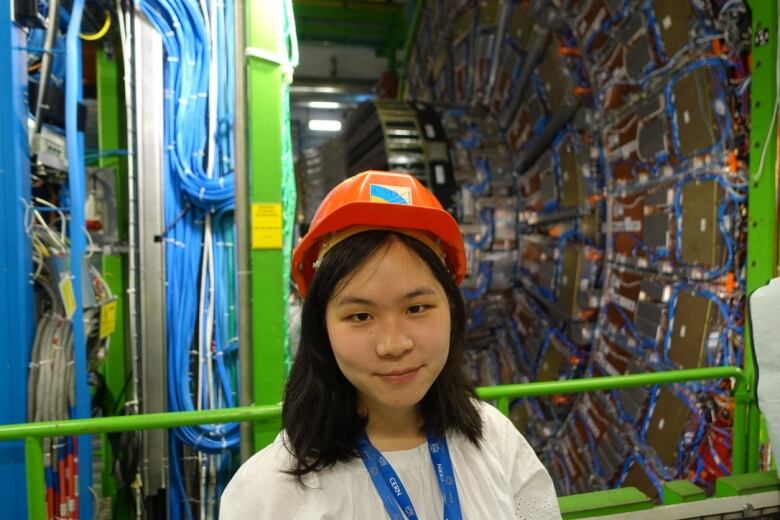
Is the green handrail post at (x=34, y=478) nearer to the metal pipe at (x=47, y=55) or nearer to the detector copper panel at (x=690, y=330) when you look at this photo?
the metal pipe at (x=47, y=55)

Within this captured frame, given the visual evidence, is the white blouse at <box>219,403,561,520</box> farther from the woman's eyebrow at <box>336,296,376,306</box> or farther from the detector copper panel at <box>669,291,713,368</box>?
the detector copper panel at <box>669,291,713,368</box>

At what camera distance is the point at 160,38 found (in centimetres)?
299

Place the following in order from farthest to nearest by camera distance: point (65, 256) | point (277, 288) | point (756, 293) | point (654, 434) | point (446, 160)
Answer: point (446, 160) < point (654, 434) < point (65, 256) < point (277, 288) < point (756, 293)

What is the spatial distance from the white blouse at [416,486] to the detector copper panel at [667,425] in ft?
6.47

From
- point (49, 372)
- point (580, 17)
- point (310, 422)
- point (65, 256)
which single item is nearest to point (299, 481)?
point (310, 422)

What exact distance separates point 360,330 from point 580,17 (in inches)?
127

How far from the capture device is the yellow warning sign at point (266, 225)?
2557 mm

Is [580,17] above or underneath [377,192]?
above

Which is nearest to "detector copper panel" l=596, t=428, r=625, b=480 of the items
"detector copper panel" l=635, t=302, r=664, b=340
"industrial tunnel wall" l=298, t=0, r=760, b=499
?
"industrial tunnel wall" l=298, t=0, r=760, b=499

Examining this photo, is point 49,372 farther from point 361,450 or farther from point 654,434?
point 654,434

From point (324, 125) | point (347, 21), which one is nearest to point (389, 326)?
point (347, 21)

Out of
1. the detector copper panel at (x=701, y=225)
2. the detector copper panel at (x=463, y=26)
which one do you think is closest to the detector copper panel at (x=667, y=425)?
the detector copper panel at (x=701, y=225)

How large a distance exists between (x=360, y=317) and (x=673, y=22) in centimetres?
260

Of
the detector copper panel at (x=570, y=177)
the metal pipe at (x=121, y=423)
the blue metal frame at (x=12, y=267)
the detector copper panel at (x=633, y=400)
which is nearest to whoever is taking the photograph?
the metal pipe at (x=121, y=423)
